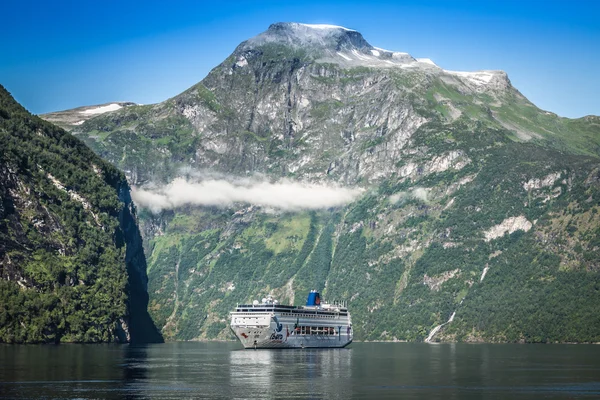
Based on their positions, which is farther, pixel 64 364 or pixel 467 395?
pixel 64 364

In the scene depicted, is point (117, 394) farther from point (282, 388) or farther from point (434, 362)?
point (434, 362)

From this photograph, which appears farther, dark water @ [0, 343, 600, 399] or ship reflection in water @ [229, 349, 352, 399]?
ship reflection in water @ [229, 349, 352, 399]

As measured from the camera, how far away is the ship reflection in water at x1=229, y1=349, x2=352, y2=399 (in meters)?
121

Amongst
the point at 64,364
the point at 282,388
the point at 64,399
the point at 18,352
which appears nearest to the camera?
the point at 64,399

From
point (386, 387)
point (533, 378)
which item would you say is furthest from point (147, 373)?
point (533, 378)

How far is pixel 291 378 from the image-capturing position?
145500 millimetres

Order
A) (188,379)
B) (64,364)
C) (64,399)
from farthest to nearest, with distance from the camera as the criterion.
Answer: (64,364)
(188,379)
(64,399)

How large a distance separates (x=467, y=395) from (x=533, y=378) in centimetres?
3283

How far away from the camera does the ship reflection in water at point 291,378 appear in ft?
397

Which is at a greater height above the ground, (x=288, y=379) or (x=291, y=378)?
(x=288, y=379)

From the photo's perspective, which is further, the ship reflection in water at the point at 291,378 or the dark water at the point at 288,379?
the ship reflection in water at the point at 291,378

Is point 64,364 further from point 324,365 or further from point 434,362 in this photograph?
point 434,362

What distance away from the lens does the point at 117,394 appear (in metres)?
116

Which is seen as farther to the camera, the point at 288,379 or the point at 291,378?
the point at 291,378
